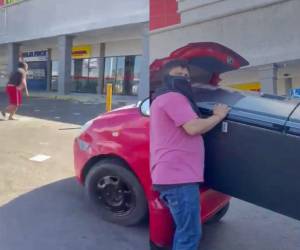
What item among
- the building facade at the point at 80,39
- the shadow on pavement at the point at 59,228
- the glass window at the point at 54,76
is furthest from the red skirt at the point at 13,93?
the glass window at the point at 54,76

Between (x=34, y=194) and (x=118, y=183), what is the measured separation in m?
1.46

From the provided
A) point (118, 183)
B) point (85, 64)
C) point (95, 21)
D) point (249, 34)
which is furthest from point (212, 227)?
point (85, 64)

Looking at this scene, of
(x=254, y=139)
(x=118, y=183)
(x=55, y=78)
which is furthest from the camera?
(x=55, y=78)

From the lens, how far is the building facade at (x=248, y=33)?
2.26 metres

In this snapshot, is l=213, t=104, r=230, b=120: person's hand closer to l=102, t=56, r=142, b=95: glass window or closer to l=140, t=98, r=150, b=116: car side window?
l=140, t=98, r=150, b=116: car side window

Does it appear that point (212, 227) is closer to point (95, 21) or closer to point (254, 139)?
point (254, 139)

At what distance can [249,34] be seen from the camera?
2395 mm

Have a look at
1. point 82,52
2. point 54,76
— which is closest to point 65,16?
point 82,52

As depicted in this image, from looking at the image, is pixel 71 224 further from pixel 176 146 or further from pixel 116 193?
pixel 176 146

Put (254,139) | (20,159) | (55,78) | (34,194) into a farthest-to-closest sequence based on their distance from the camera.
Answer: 1. (55,78)
2. (20,159)
3. (34,194)
4. (254,139)

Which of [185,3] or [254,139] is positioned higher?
[185,3]

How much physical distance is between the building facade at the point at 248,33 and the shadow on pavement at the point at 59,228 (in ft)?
6.19

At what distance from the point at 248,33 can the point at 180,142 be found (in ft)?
2.56

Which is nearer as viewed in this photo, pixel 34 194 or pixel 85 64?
pixel 34 194
